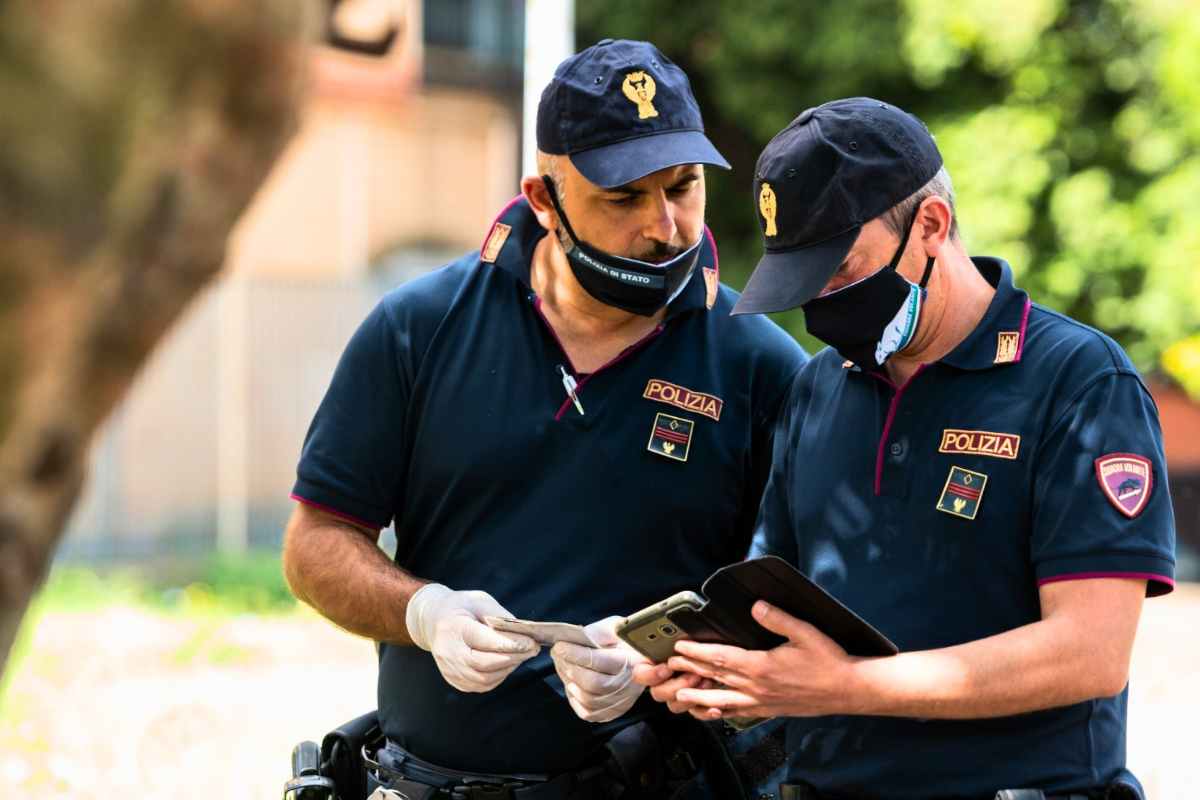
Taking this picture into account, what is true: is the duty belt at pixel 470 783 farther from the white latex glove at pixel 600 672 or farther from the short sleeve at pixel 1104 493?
the short sleeve at pixel 1104 493

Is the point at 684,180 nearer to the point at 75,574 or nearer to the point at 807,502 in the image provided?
the point at 807,502

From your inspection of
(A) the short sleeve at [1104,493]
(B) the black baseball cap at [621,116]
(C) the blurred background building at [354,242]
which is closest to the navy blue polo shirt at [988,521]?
(A) the short sleeve at [1104,493]

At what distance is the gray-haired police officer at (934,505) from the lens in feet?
7.98

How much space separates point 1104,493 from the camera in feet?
7.98

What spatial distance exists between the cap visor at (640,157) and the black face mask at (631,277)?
0.16 metres

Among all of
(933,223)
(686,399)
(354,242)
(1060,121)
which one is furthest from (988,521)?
(354,242)

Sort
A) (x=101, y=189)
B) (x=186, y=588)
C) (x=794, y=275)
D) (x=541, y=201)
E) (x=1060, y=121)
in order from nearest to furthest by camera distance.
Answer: (x=101, y=189) → (x=794, y=275) → (x=541, y=201) → (x=186, y=588) → (x=1060, y=121)

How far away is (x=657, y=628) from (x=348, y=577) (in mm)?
779

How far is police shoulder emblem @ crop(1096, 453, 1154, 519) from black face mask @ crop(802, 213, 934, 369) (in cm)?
42

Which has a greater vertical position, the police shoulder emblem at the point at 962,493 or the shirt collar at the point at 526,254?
the shirt collar at the point at 526,254

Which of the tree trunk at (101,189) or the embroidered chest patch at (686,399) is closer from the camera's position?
the tree trunk at (101,189)

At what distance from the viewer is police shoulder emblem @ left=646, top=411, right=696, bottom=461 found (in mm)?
3143

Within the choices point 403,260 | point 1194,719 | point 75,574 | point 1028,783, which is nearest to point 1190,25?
point 1194,719

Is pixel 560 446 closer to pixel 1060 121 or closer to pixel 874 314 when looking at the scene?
pixel 874 314
